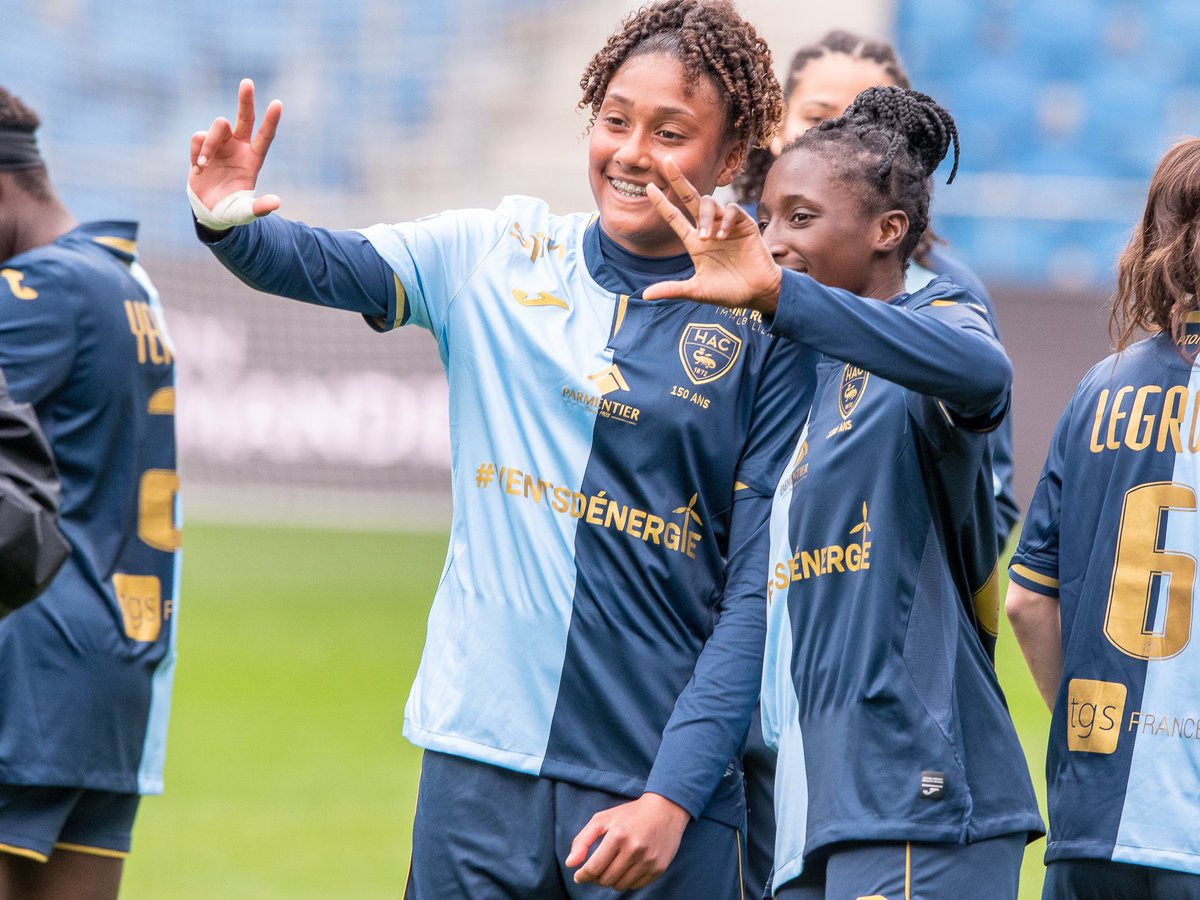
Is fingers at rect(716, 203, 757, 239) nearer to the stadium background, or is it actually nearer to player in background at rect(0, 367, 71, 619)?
player in background at rect(0, 367, 71, 619)

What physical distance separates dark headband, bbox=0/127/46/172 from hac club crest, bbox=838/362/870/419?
Result: 2.11 meters

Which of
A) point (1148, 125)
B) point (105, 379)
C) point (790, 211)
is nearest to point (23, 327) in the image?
point (105, 379)

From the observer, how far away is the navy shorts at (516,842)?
2.61m

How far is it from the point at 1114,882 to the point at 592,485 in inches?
42.6

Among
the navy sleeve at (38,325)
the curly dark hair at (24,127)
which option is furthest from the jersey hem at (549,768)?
the curly dark hair at (24,127)

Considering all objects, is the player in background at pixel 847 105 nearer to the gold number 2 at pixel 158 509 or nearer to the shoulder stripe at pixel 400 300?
the shoulder stripe at pixel 400 300

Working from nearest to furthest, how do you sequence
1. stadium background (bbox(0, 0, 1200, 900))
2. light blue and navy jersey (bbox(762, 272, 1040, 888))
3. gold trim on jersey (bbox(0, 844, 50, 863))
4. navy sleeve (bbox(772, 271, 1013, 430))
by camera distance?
navy sleeve (bbox(772, 271, 1013, 430)), light blue and navy jersey (bbox(762, 272, 1040, 888)), gold trim on jersey (bbox(0, 844, 50, 863)), stadium background (bbox(0, 0, 1200, 900))

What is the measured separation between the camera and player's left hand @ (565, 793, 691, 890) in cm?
249

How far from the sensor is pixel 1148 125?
1464cm

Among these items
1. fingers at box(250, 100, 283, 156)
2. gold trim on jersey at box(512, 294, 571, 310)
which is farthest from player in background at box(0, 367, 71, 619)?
gold trim on jersey at box(512, 294, 571, 310)

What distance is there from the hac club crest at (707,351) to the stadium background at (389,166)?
8353 mm

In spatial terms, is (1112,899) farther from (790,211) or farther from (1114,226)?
(1114,226)

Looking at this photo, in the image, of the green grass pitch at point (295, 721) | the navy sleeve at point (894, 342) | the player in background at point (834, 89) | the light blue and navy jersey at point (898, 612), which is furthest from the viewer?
the green grass pitch at point (295, 721)

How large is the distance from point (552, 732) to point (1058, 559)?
1.00 meters
